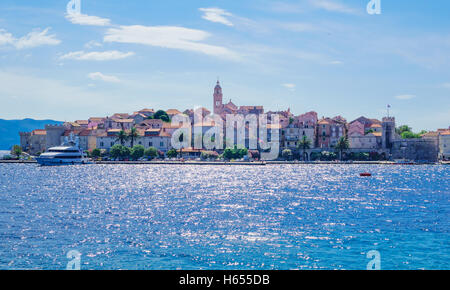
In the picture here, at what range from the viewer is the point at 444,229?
27.4m

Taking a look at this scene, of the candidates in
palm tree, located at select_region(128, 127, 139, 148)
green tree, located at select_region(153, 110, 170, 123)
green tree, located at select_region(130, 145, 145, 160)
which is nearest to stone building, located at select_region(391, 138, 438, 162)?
green tree, located at select_region(153, 110, 170, 123)

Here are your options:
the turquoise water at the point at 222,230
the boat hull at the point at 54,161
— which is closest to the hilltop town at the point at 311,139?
the boat hull at the point at 54,161

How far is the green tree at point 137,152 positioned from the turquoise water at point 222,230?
73655mm

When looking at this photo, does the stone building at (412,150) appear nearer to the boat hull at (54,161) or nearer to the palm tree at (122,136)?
the palm tree at (122,136)

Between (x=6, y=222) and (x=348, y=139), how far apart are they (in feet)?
362

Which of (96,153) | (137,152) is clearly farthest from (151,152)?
(96,153)

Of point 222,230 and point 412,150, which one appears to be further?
point 412,150

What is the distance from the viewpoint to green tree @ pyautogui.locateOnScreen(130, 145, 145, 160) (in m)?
122

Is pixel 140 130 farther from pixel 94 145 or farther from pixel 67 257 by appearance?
pixel 67 257

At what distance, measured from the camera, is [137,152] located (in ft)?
399

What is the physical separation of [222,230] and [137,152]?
9801cm

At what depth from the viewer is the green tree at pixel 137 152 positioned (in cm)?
12150

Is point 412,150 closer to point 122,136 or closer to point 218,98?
point 218,98
